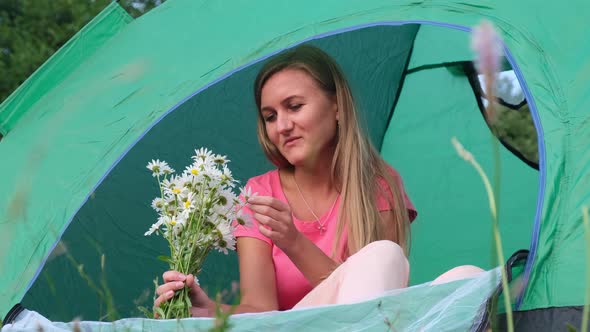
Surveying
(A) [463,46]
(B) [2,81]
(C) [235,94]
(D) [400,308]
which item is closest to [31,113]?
(C) [235,94]

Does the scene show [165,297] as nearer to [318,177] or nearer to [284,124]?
[284,124]

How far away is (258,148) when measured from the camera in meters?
2.70

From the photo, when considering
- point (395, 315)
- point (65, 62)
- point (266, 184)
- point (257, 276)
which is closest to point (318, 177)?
point (266, 184)

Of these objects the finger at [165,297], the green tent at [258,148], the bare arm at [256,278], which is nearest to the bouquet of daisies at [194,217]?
the finger at [165,297]

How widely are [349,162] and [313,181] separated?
0.41 ft

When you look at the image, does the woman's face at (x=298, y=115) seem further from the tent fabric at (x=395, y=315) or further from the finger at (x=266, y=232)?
the tent fabric at (x=395, y=315)

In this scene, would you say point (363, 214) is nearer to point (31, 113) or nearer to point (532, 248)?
point (532, 248)

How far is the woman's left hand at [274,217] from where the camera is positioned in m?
1.66

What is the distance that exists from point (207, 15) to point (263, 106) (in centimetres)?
27

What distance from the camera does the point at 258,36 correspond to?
1896 mm

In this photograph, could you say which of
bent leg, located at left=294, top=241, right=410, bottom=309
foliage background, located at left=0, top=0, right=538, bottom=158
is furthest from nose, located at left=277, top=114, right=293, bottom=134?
foliage background, located at left=0, top=0, right=538, bottom=158

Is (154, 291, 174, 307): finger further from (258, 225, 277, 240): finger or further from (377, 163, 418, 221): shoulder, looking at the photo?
(377, 163, 418, 221): shoulder

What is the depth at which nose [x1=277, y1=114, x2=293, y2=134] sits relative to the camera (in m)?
2.04

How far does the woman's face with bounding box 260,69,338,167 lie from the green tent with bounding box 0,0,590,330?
0.16m
